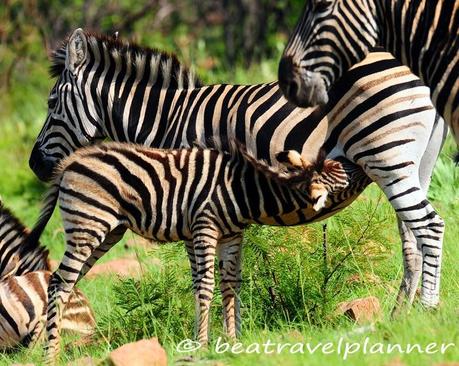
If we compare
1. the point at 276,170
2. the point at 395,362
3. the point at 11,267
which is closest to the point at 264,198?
the point at 276,170

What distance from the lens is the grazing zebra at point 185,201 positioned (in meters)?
6.91

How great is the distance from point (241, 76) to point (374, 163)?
30.1 feet

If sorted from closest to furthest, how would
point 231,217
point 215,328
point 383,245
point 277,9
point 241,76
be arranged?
point 231,217 < point 215,328 < point 383,245 < point 241,76 < point 277,9

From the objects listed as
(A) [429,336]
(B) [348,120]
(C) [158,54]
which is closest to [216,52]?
(C) [158,54]

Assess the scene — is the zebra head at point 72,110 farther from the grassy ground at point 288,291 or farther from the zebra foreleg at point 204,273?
the zebra foreleg at point 204,273

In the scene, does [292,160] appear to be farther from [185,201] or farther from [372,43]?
[372,43]

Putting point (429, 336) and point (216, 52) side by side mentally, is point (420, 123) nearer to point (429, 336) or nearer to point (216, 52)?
point (429, 336)

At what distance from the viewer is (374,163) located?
7.08 meters

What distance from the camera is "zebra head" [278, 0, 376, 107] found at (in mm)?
6221

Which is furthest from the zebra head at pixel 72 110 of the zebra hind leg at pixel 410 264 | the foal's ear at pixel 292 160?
the zebra hind leg at pixel 410 264

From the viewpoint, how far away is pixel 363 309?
7199 mm

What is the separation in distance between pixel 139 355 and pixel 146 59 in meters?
3.29

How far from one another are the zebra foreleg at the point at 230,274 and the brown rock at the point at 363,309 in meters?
0.81

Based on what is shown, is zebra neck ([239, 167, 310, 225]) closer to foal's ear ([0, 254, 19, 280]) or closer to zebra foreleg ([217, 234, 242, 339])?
zebra foreleg ([217, 234, 242, 339])
